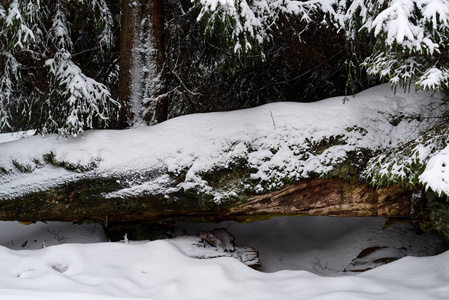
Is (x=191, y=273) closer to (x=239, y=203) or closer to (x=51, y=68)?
(x=239, y=203)

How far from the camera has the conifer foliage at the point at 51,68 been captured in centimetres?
503

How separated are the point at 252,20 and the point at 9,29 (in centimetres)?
331

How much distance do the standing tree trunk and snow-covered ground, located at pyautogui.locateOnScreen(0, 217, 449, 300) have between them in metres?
1.96

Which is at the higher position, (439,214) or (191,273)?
(439,214)

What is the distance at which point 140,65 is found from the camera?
5840mm

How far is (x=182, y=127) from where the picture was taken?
512 cm

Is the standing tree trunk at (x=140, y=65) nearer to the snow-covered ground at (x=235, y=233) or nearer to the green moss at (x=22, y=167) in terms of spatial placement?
the snow-covered ground at (x=235, y=233)

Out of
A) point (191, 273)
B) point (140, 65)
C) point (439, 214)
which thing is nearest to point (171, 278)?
point (191, 273)

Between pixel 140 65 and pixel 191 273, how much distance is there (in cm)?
331

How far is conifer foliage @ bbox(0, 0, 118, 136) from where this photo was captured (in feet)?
16.5

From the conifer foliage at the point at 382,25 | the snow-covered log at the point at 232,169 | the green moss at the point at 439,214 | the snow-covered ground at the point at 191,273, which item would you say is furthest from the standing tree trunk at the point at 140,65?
the green moss at the point at 439,214

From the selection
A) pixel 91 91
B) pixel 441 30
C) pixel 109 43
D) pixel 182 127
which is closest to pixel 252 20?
pixel 182 127

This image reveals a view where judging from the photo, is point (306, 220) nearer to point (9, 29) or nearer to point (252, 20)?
point (252, 20)

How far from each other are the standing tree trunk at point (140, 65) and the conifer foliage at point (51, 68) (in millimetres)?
313
